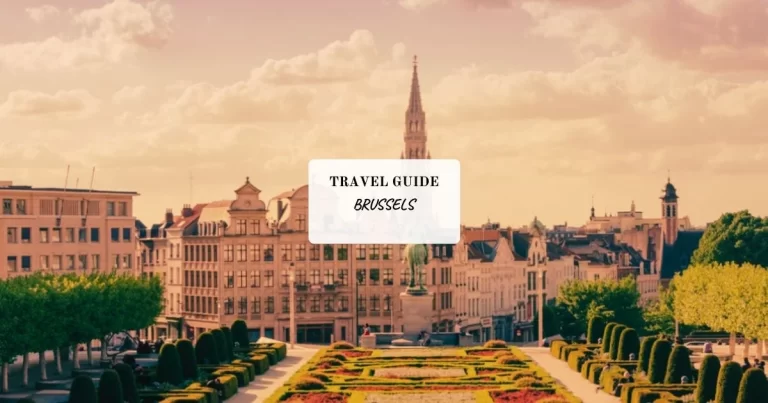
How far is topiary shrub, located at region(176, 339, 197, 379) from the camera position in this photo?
7981 centimetres

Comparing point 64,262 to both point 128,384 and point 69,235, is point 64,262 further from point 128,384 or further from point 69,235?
point 128,384

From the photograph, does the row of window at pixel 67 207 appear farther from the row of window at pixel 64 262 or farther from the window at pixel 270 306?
the window at pixel 270 306

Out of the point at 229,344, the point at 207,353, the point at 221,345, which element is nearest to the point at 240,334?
the point at 229,344

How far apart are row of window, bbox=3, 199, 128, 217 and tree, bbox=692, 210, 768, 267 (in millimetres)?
52561

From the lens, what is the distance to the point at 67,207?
141 m

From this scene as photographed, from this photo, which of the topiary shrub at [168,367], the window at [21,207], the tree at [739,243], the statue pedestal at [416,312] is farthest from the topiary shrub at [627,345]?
the window at [21,207]

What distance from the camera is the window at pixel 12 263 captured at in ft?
432

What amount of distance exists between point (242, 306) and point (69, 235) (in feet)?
57.4

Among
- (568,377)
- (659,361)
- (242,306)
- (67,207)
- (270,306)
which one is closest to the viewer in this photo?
(659,361)

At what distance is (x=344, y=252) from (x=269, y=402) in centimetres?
8154

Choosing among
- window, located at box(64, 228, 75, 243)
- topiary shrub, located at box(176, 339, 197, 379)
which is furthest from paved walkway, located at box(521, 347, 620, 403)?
window, located at box(64, 228, 75, 243)

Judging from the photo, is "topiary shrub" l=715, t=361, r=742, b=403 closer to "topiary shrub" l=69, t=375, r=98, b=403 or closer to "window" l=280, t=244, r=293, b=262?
"topiary shrub" l=69, t=375, r=98, b=403

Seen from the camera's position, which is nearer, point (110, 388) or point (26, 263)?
point (110, 388)

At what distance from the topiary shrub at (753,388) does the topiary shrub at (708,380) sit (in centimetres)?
412
